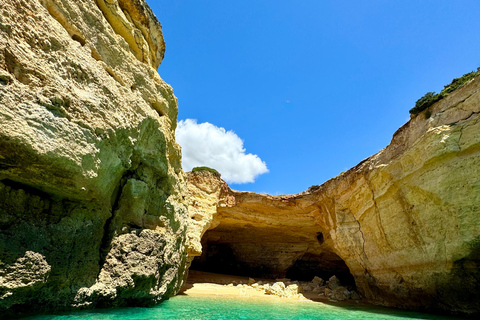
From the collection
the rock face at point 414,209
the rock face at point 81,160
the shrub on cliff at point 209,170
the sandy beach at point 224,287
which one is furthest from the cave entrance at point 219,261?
the rock face at point 81,160

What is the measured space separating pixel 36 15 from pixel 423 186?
42.0 feet

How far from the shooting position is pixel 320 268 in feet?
83.2

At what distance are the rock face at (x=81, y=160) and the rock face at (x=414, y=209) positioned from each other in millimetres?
8166

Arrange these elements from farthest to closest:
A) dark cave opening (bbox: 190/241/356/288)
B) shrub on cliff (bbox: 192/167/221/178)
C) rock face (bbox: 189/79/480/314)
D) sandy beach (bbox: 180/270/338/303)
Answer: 1. dark cave opening (bbox: 190/241/356/288)
2. shrub on cliff (bbox: 192/167/221/178)
3. sandy beach (bbox: 180/270/338/303)
4. rock face (bbox: 189/79/480/314)

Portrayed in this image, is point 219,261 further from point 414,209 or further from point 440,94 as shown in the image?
point 440,94

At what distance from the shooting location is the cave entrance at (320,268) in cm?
2412

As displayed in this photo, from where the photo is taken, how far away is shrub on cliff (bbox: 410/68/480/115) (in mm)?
10120

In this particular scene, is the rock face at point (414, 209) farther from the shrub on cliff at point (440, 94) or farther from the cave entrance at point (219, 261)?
the cave entrance at point (219, 261)

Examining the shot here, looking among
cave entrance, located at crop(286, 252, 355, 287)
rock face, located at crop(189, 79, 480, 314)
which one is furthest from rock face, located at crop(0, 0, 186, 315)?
cave entrance, located at crop(286, 252, 355, 287)

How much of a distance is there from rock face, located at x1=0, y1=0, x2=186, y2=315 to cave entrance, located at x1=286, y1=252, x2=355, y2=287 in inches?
697

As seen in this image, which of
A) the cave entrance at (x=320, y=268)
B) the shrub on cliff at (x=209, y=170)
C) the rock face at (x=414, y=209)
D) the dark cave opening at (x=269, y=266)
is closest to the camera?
the rock face at (x=414, y=209)

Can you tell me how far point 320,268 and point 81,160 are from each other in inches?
959

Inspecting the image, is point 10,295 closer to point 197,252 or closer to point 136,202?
point 136,202

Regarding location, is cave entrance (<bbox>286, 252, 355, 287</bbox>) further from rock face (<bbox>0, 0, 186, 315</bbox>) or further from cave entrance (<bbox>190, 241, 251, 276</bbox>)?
rock face (<bbox>0, 0, 186, 315</bbox>)
